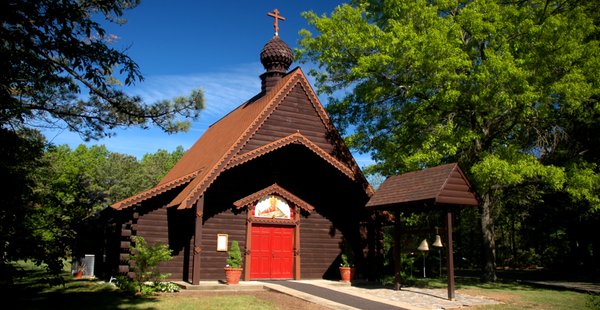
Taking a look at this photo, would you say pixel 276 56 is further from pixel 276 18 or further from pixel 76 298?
pixel 76 298

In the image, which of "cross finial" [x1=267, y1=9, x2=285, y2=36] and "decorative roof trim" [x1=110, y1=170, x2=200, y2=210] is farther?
"cross finial" [x1=267, y1=9, x2=285, y2=36]

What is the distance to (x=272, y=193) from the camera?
17062 mm

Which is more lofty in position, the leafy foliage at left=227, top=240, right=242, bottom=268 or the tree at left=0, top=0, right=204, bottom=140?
the tree at left=0, top=0, right=204, bottom=140

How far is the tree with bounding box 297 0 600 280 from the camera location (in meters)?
15.9

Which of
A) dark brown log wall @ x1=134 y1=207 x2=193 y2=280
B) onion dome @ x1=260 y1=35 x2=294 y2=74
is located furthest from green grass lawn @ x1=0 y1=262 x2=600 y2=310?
onion dome @ x1=260 y1=35 x2=294 y2=74

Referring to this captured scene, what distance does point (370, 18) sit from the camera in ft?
78.8

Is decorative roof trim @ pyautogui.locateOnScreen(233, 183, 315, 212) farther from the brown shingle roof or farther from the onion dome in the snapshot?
the onion dome

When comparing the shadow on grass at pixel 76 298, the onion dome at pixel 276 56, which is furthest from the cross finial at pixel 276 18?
the shadow on grass at pixel 76 298

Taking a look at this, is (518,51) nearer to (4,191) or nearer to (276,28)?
(276,28)

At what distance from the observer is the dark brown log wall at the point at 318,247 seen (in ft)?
57.5

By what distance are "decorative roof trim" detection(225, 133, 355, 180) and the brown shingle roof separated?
282 centimetres

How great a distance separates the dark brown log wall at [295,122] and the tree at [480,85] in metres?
2.38

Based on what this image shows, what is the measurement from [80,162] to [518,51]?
46.4m

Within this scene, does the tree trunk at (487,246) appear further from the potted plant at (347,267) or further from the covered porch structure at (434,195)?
the covered porch structure at (434,195)
